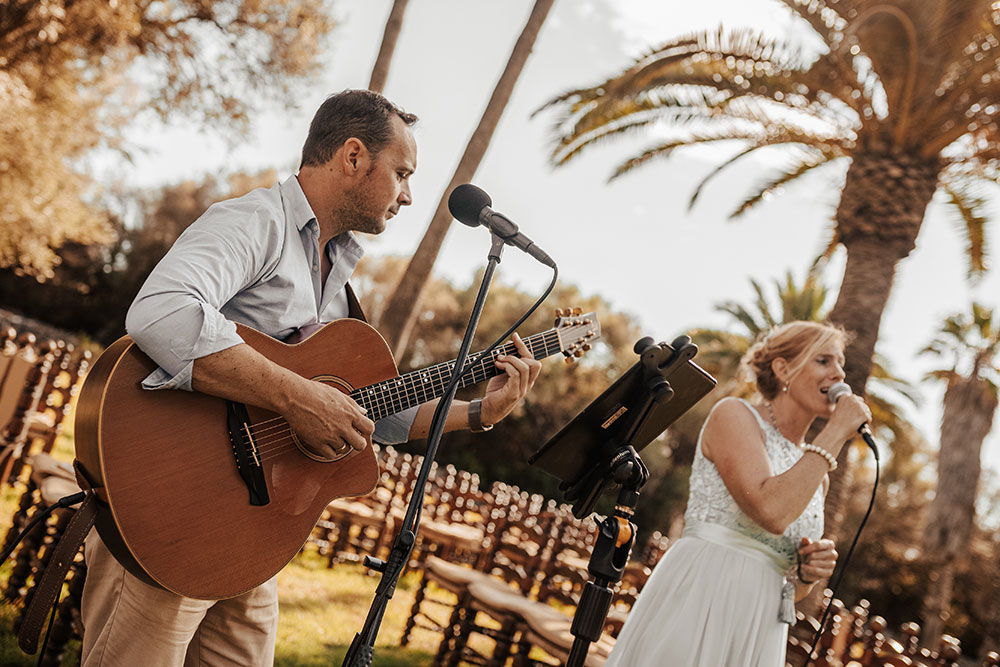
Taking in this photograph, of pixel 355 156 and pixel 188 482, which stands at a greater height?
pixel 355 156

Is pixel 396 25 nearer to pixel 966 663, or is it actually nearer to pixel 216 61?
pixel 216 61

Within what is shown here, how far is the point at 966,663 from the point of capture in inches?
892

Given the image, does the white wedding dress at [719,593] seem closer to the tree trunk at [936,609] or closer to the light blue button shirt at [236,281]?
the light blue button shirt at [236,281]

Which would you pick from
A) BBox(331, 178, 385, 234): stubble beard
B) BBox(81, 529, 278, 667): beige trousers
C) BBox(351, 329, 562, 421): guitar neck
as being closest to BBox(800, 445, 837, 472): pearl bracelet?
BBox(351, 329, 562, 421): guitar neck

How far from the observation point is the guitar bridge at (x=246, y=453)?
7.84ft

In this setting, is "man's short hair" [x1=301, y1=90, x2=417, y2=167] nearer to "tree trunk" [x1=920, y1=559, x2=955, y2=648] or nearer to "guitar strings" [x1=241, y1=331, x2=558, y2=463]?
"guitar strings" [x1=241, y1=331, x2=558, y2=463]

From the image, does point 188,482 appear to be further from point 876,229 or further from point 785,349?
point 876,229

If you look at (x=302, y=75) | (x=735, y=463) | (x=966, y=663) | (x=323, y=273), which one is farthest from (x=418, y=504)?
(x=966, y=663)

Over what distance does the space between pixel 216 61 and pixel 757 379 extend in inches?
592

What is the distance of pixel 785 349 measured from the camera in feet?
11.5

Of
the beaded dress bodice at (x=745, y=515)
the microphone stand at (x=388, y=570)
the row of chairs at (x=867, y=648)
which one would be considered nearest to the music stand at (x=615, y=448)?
the microphone stand at (x=388, y=570)

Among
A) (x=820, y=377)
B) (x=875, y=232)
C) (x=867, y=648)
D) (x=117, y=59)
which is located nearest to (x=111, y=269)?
(x=117, y=59)

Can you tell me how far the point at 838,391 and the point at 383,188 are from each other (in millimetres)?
2035

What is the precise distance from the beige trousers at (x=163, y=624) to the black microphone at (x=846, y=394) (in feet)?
A: 7.65
